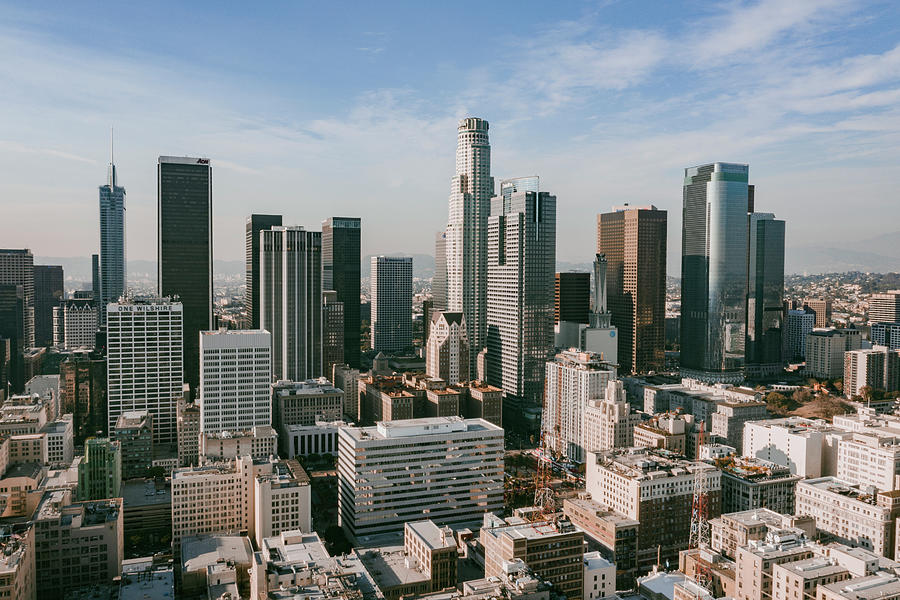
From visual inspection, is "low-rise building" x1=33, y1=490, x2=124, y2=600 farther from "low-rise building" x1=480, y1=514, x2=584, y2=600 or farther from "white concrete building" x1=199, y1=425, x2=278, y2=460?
"low-rise building" x1=480, y1=514, x2=584, y2=600

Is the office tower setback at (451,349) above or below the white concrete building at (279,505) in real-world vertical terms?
above

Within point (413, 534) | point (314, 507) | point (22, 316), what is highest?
point (22, 316)

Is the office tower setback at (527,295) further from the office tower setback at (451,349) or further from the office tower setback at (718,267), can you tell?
the office tower setback at (718,267)

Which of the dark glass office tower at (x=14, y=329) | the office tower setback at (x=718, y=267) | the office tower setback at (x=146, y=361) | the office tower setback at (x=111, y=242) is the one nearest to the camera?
the office tower setback at (x=146, y=361)

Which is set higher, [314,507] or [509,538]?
[509,538]

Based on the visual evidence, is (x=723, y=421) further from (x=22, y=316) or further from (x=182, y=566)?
(x=22, y=316)

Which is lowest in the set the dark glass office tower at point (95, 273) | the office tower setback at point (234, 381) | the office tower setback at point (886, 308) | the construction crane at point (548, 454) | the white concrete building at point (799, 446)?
the construction crane at point (548, 454)

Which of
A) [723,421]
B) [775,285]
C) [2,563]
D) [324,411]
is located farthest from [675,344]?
[2,563]

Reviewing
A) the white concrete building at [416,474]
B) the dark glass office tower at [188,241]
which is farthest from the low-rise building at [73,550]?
the dark glass office tower at [188,241]
